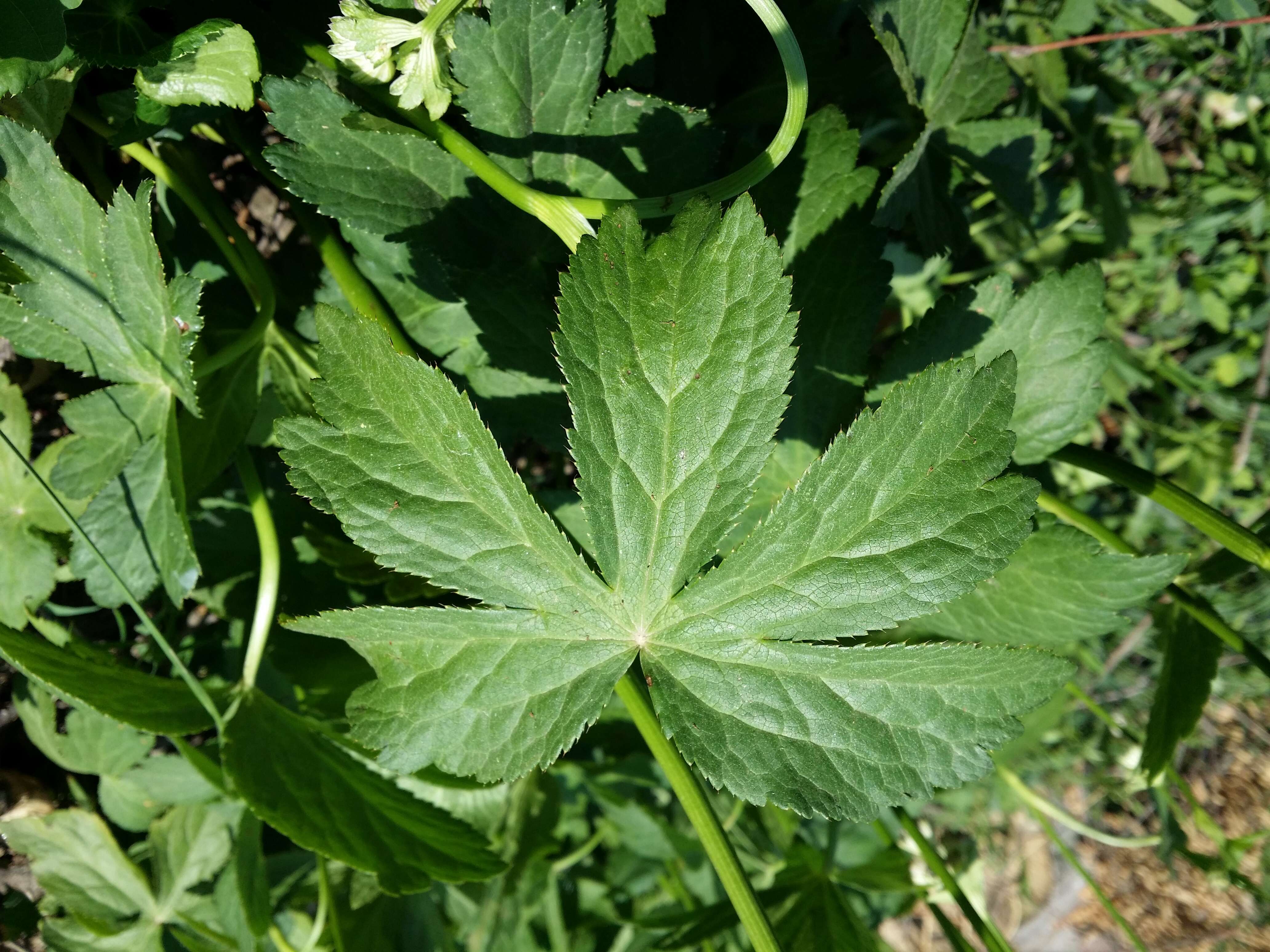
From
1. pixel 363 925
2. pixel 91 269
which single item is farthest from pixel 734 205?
pixel 363 925

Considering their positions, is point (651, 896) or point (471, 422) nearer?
point (471, 422)

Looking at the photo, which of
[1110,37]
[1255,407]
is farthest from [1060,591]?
[1255,407]

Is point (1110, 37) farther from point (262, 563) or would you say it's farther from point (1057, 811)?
point (262, 563)

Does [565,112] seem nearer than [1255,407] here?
Yes

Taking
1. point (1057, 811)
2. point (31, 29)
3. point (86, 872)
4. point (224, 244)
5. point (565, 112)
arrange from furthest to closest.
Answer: point (1057, 811), point (86, 872), point (224, 244), point (565, 112), point (31, 29)

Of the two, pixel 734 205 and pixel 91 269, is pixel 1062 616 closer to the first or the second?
pixel 734 205

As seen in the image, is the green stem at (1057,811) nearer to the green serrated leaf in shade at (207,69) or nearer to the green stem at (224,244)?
the green stem at (224,244)
